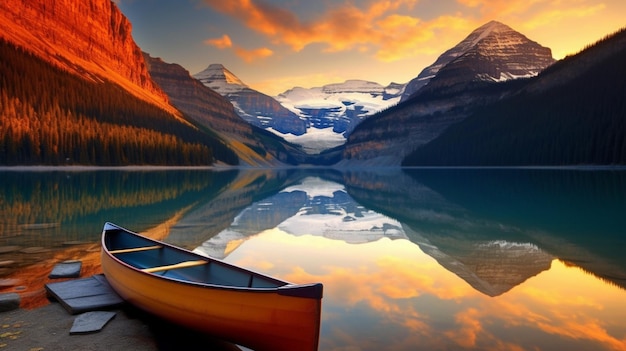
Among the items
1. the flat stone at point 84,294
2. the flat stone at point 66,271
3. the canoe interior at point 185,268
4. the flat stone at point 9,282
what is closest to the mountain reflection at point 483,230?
the canoe interior at point 185,268

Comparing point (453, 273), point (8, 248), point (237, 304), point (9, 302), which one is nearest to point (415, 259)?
point (453, 273)

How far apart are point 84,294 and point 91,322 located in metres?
1.85

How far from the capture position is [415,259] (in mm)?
15242

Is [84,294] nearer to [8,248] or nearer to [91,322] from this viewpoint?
[91,322]

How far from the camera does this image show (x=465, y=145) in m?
185

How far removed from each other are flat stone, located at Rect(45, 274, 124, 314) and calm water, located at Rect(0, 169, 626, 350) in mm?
818

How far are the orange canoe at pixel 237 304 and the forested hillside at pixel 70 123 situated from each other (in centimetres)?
10588

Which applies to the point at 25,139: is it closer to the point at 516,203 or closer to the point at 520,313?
the point at 516,203

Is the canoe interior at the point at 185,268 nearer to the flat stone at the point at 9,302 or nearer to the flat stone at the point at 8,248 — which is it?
the flat stone at the point at 9,302

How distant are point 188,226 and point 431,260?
13909 millimetres

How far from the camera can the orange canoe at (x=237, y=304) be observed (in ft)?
20.0

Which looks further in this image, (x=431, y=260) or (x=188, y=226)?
(x=188, y=226)

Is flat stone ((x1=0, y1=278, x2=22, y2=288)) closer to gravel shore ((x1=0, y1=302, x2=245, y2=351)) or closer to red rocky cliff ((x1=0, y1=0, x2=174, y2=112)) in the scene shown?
gravel shore ((x1=0, y1=302, x2=245, y2=351))

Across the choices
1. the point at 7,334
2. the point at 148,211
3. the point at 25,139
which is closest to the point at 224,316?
the point at 7,334
